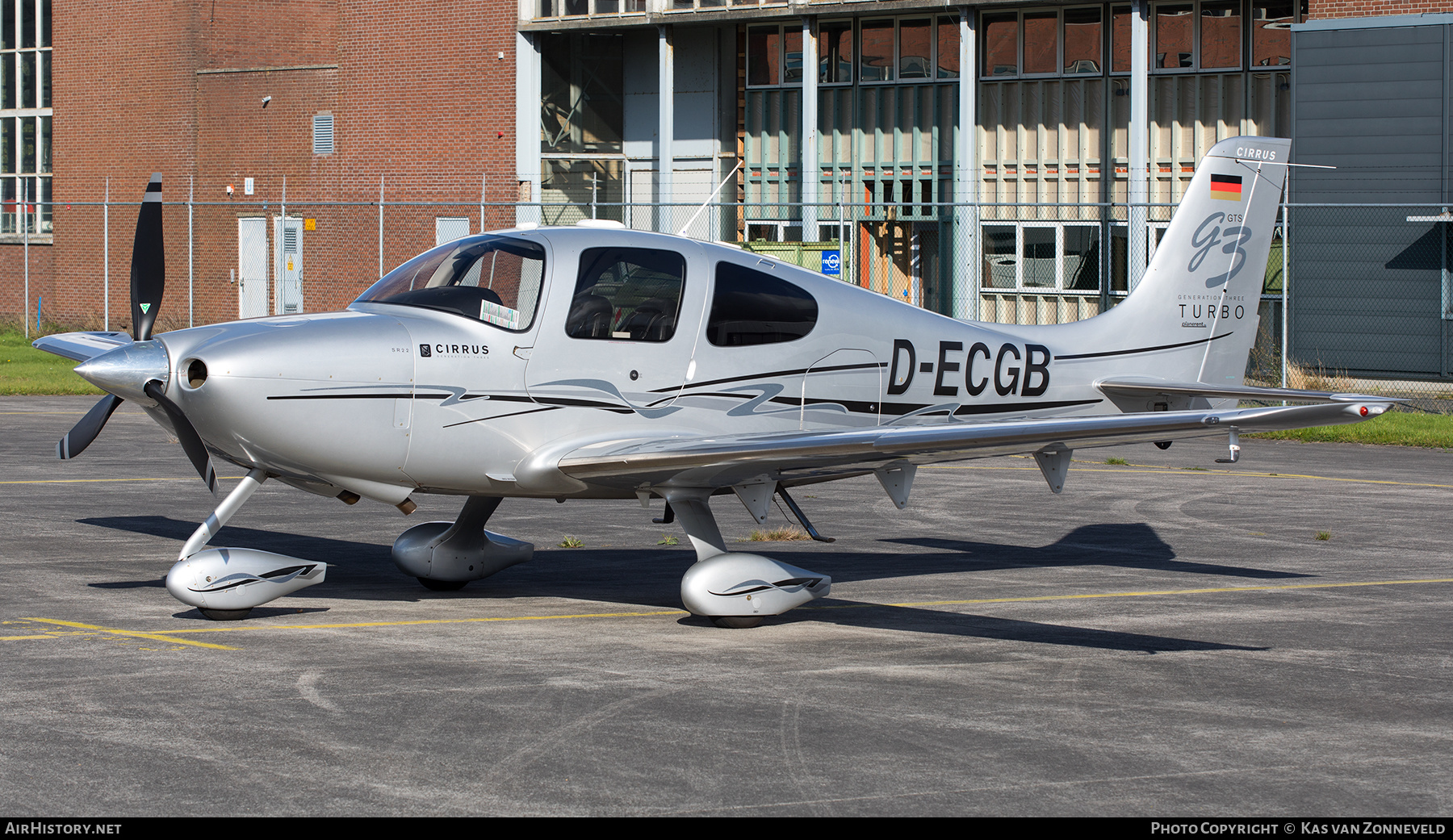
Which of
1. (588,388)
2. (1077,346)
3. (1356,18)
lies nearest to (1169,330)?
(1077,346)

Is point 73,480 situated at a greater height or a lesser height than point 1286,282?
lesser

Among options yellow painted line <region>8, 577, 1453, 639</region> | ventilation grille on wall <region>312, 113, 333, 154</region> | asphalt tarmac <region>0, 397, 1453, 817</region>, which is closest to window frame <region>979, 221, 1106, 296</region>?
ventilation grille on wall <region>312, 113, 333, 154</region>

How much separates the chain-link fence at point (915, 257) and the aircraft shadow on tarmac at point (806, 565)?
36.2 ft

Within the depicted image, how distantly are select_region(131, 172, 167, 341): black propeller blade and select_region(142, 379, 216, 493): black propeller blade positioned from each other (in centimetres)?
126

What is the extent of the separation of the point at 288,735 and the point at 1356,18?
23.7m

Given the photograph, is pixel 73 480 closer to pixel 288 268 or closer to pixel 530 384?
pixel 530 384

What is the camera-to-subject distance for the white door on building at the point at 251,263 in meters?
38.7

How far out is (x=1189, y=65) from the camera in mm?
29531

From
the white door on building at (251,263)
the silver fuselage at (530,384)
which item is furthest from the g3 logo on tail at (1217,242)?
the white door on building at (251,263)

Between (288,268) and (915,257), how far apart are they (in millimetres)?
15942

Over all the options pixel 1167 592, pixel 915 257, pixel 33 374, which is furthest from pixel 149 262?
pixel 915 257

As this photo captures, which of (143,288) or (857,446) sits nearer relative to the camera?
(857,446)

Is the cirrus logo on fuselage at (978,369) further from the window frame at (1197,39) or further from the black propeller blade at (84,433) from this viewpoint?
the window frame at (1197,39)

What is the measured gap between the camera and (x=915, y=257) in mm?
33438
